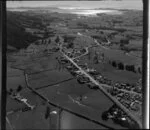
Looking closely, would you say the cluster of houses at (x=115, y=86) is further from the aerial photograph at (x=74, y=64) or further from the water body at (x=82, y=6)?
the water body at (x=82, y=6)

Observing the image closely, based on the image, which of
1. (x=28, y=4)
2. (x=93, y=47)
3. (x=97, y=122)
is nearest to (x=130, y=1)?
(x=93, y=47)

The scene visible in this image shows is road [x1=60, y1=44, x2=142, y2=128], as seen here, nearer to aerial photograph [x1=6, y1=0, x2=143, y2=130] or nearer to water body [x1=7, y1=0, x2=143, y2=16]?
aerial photograph [x1=6, y1=0, x2=143, y2=130]

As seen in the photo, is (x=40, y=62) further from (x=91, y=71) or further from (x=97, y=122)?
(x=97, y=122)

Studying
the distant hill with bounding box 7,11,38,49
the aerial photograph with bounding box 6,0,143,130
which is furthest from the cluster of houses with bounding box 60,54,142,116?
the distant hill with bounding box 7,11,38,49

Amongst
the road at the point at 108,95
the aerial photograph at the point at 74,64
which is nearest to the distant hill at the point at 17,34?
the aerial photograph at the point at 74,64

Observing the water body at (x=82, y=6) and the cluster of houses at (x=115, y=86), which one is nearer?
the cluster of houses at (x=115, y=86)

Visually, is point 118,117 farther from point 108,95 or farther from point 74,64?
point 74,64

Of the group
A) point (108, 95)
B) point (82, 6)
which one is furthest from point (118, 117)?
point (82, 6)
